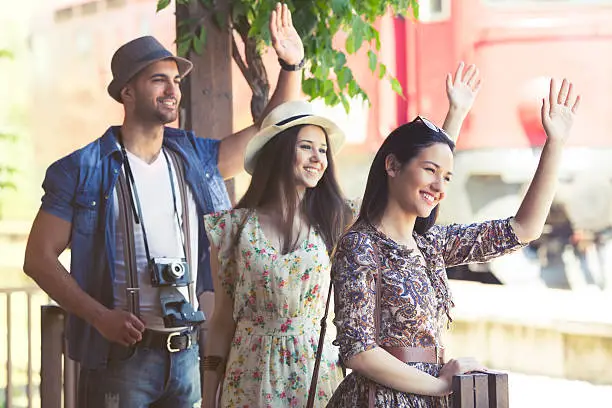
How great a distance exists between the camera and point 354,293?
2.11m

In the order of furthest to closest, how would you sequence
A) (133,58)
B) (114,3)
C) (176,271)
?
1. (114,3)
2. (133,58)
3. (176,271)

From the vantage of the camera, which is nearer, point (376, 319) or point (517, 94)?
point (376, 319)

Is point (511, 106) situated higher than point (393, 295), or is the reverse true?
point (511, 106)

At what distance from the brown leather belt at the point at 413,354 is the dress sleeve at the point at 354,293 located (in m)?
0.07

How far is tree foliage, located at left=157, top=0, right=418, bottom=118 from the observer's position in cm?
387

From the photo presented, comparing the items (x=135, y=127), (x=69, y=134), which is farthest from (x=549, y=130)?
(x=69, y=134)

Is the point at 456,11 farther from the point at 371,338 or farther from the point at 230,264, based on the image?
the point at 371,338

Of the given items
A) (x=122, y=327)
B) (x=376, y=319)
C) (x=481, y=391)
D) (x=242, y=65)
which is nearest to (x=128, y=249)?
(x=122, y=327)

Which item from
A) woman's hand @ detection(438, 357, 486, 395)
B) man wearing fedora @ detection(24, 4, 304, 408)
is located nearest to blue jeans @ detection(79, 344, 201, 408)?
man wearing fedora @ detection(24, 4, 304, 408)

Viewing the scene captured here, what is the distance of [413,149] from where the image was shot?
2.19m

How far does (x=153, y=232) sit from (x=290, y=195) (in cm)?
47

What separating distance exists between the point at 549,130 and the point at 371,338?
1.87 feet

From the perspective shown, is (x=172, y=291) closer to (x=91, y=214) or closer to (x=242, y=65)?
(x=91, y=214)

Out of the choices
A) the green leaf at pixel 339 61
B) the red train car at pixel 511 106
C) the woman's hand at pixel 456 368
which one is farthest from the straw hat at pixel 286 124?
the red train car at pixel 511 106
